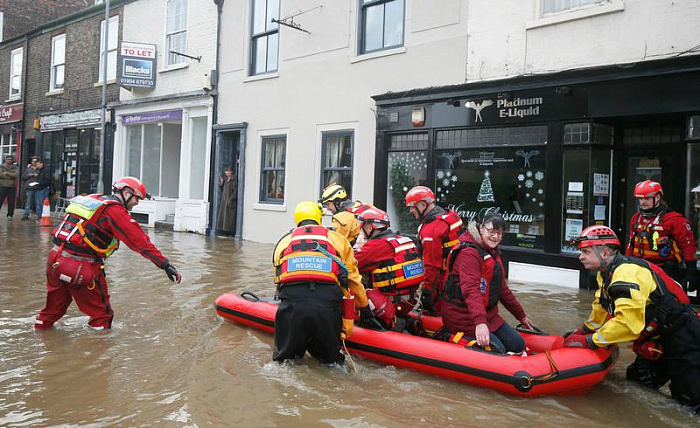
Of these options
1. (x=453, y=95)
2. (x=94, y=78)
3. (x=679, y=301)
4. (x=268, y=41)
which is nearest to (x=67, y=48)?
(x=94, y=78)

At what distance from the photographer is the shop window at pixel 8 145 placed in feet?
78.9

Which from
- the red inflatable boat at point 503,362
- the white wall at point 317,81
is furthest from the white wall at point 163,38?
the red inflatable boat at point 503,362

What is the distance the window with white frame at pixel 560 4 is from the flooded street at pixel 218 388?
4850 mm

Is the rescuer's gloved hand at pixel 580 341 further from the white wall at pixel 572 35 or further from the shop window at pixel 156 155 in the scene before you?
the shop window at pixel 156 155

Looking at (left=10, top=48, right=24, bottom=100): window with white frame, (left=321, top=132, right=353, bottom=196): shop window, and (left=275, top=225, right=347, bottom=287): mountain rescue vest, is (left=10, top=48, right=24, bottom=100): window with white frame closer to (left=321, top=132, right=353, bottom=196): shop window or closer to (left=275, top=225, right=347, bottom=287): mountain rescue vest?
(left=321, top=132, right=353, bottom=196): shop window

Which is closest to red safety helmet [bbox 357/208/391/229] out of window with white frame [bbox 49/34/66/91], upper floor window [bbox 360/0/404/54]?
upper floor window [bbox 360/0/404/54]

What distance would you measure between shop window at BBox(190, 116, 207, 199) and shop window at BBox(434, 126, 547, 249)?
827 centimetres

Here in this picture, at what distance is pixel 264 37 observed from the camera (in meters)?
15.1

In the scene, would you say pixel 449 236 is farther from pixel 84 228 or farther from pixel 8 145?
pixel 8 145

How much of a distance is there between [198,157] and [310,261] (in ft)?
42.8

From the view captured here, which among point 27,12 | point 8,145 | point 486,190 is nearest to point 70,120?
point 8,145

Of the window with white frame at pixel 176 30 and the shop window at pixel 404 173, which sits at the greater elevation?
the window with white frame at pixel 176 30

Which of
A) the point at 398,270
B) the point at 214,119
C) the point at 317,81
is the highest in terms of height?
the point at 317,81

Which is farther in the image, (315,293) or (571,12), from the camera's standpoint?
(571,12)
